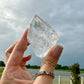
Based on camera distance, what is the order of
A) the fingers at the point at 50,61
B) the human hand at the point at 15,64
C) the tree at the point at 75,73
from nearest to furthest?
the fingers at the point at 50,61, the human hand at the point at 15,64, the tree at the point at 75,73

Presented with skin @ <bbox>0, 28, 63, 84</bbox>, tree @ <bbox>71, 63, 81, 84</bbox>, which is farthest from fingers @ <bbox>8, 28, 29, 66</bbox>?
tree @ <bbox>71, 63, 81, 84</bbox>

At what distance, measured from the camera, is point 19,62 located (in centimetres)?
136

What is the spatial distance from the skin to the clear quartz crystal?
0.05m

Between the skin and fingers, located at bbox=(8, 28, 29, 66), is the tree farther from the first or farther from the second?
fingers, located at bbox=(8, 28, 29, 66)

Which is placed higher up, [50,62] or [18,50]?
[18,50]

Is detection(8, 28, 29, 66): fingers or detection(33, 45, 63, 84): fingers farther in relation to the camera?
detection(8, 28, 29, 66): fingers

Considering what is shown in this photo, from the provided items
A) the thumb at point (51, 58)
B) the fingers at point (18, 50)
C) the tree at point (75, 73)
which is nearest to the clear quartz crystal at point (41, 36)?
the thumb at point (51, 58)

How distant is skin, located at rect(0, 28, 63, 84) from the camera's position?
1.10 metres

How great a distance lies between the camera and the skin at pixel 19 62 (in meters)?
1.10

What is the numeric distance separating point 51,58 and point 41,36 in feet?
0.62

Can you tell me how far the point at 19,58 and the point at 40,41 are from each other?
0.30m

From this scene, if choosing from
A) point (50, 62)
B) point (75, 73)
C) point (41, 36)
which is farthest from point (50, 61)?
point (75, 73)

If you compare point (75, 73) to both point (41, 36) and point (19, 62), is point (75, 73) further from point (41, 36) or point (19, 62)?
point (41, 36)

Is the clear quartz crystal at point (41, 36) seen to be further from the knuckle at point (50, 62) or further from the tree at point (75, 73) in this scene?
the tree at point (75, 73)
